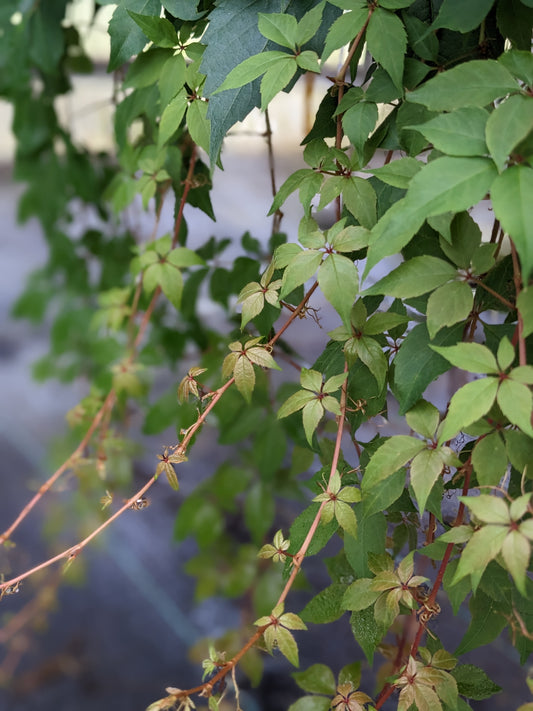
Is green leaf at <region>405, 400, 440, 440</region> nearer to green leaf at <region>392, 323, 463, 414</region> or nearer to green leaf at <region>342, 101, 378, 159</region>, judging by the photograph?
green leaf at <region>392, 323, 463, 414</region>

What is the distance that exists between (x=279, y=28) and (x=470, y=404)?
0.28 metres

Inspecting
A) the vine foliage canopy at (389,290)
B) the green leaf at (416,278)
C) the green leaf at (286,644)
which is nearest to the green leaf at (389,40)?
the vine foliage canopy at (389,290)

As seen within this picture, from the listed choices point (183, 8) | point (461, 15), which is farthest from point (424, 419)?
point (183, 8)

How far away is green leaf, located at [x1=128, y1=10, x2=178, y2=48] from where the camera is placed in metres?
0.50

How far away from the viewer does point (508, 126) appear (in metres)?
0.34

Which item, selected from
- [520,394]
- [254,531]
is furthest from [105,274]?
[520,394]

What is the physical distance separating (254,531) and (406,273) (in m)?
0.64

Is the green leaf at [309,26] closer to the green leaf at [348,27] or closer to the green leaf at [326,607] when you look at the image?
the green leaf at [348,27]

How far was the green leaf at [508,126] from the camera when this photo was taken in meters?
0.34

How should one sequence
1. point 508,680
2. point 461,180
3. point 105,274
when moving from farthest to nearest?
point 105,274, point 508,680, point 461,180

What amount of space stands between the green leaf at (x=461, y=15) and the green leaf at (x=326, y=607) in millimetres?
407

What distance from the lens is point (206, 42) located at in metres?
0.47

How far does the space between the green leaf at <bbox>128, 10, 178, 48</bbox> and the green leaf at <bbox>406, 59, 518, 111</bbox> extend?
0.23 meters

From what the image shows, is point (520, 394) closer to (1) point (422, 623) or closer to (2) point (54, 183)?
(1) point (422, 623)
